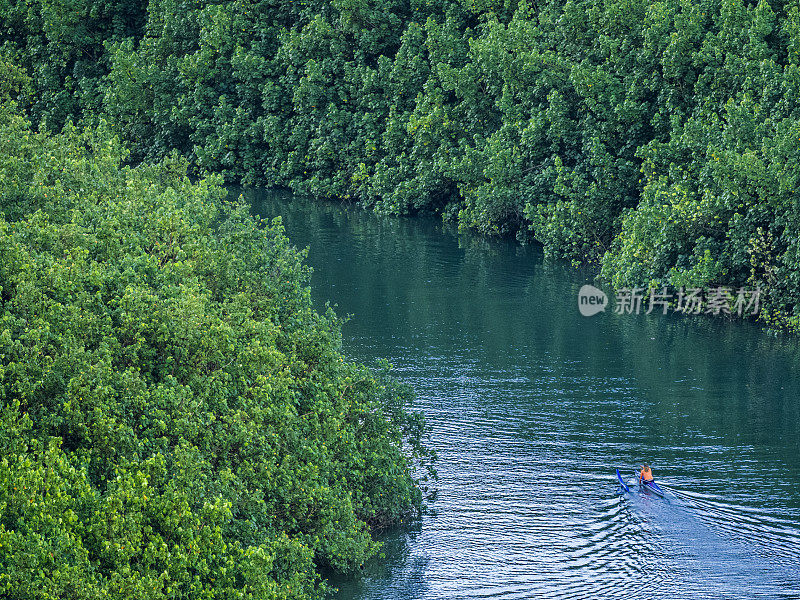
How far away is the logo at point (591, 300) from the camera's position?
1932 inches

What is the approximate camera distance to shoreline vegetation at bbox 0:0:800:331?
157 ft

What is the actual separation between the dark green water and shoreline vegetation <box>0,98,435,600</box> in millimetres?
2431

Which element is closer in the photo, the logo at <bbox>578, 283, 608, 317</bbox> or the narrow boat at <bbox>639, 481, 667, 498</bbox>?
the narrow boat at <bbox>639, 481, 667, 498</bbox>

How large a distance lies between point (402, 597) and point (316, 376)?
17.7 feet

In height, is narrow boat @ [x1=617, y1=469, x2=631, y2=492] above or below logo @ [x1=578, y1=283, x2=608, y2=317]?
below

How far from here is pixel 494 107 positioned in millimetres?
66062

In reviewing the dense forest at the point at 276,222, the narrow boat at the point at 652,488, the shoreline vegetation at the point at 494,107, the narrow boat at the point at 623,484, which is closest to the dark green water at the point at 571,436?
the narrow boat at the point at 652,488

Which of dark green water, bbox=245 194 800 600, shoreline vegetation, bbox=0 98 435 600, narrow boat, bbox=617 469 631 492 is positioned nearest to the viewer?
shoreline vegetation, bbox=0 98 435 600

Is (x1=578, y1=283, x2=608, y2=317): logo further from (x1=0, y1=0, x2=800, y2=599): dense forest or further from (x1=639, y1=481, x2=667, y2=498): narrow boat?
(x1=639, y1=481, x2=667, y2=498): narrow boat

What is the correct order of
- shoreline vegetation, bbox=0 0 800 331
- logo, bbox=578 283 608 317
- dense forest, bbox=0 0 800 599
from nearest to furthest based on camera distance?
dense forest, bbox=0 0 800 599 → shoreline vegetation, bbox=0 0 800 331 → logo, bbox=578 283 608 317

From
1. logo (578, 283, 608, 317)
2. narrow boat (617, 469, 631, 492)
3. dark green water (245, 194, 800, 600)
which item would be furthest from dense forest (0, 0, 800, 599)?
narrow boat (617, 469, 631, 492)

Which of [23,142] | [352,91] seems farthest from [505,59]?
[23,142]

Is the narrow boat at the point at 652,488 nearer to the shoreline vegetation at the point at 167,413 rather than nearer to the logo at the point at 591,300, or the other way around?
the shoreline vegetation at the point at 167,413

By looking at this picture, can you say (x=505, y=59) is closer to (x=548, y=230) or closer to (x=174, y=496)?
(x=548, y=230)
